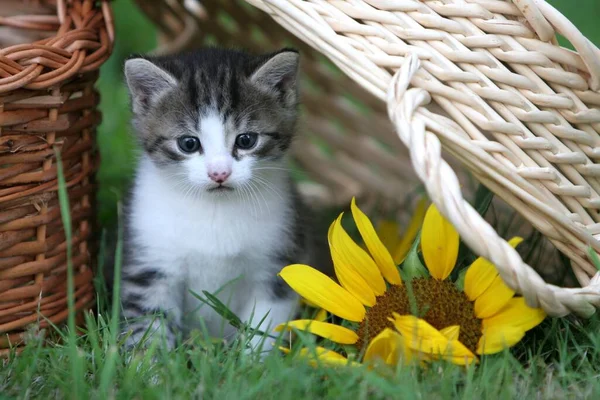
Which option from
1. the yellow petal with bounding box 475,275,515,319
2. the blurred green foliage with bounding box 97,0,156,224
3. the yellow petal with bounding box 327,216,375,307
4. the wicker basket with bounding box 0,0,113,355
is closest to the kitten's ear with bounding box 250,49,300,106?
the wicker basket with bounding box 0,0,113,355

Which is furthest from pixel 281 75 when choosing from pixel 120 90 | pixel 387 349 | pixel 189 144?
pixel 120 90

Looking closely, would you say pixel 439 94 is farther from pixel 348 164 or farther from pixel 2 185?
pixel 348 164

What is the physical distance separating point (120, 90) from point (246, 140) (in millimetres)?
2068

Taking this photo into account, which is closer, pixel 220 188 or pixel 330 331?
pixel 330 331

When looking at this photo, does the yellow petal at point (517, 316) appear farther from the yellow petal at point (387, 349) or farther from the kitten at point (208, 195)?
the kitten at point (208, 195)

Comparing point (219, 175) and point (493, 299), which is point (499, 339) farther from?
point (219, 175)

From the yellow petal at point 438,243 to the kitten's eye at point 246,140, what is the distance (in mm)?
533

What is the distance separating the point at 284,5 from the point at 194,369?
841 mm

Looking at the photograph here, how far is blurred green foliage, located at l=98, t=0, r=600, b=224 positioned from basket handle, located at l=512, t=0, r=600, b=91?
1.63 meters

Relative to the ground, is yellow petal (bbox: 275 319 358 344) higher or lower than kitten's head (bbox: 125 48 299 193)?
lower

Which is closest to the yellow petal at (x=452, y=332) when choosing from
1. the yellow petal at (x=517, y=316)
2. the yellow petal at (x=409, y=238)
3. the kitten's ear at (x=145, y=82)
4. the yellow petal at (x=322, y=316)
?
→ the yellow petal at (x=517, y=316)

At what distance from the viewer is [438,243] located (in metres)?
1.81

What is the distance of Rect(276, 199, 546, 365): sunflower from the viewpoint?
5.22 feet

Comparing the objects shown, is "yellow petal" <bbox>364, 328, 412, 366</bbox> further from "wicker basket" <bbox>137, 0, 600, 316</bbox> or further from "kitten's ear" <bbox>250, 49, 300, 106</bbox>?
"kitten's ear" <bbox>250, 49, 300, 106</bbox>
